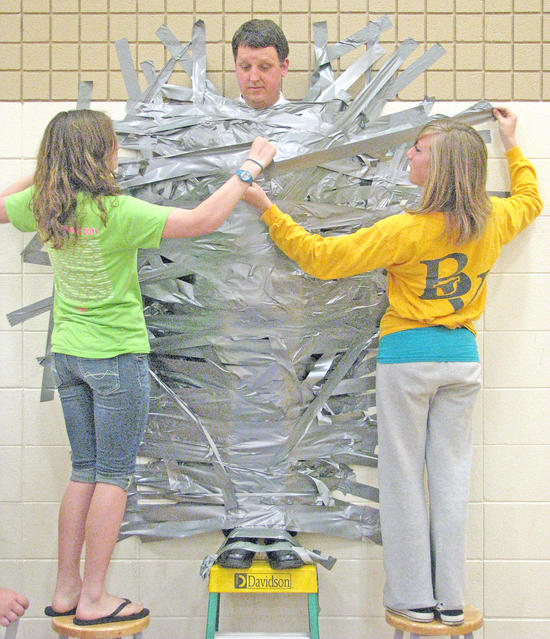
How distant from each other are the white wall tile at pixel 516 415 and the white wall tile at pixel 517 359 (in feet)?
0.08

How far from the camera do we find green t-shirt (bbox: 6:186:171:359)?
1.67 m

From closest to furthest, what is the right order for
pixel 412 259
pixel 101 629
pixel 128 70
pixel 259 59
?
pixel 101 629 → pixel 412 259 → pixel 259 59 → pixel 128 70

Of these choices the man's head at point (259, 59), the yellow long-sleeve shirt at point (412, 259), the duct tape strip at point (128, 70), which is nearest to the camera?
the yellow long-sleeve shirt at point (412, 259)

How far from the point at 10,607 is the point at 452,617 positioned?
3.72 ft

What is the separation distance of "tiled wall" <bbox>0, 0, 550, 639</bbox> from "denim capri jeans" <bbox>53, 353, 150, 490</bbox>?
0.36 m

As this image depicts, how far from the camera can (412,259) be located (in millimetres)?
1780

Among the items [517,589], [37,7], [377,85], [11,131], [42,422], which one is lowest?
[517,589]

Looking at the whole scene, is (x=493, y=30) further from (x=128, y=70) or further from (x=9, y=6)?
(x=9, y=6)

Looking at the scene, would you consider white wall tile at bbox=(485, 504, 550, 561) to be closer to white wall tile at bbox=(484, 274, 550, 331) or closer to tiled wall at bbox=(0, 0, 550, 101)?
white wall tile at bbox=(484, 274, 550, 331)

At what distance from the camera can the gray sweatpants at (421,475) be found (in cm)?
181

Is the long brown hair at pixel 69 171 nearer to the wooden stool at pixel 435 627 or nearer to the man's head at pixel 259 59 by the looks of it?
the man's head at pixel 259 59

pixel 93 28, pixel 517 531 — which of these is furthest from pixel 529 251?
pixel 93 28

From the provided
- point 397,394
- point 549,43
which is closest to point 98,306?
point 397,394

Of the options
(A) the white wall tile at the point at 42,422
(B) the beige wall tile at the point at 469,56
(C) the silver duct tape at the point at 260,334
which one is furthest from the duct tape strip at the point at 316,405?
(B) the beige wall tile at the point at 469,56
